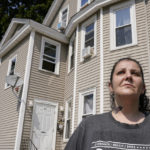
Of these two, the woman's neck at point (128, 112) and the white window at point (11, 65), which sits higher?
the white window at point (11, 65)

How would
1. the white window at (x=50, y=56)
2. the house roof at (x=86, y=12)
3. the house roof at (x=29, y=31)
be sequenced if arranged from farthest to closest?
the white window at (x=50, y=56) < the house roof at (x=29, y=31) < the house roof at (x=86, y=12)

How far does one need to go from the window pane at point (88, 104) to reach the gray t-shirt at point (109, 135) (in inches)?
211

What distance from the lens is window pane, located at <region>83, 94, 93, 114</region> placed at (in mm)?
6692

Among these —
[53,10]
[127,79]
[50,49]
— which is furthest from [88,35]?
[127,79]

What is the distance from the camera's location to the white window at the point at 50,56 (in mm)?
8758

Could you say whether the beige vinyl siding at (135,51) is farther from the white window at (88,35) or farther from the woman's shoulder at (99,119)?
the woman's shoulder at (99,119)

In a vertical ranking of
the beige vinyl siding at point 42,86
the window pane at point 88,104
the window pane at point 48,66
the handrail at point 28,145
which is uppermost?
the window pane at point 48,66

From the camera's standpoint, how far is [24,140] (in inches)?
277

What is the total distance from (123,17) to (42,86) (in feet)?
14.6

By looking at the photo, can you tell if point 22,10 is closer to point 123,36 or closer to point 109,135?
point 123,36

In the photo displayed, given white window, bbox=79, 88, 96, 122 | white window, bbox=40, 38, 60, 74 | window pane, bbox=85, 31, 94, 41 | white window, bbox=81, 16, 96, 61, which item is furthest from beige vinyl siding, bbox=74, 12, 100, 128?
white window, bbox=40, 38, 60, 74

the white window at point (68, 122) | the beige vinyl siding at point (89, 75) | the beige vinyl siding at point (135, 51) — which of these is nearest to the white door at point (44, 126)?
the white window at point (68, 122)

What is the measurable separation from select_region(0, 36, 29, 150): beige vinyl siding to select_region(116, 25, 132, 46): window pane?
4301 mm

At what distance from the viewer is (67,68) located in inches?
355
